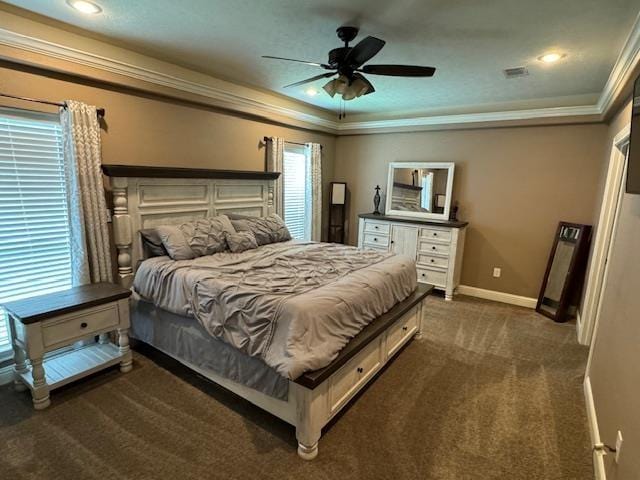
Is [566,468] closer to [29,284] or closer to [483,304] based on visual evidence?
[483,304]

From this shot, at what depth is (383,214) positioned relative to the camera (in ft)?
17.6

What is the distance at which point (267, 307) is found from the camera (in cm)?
203

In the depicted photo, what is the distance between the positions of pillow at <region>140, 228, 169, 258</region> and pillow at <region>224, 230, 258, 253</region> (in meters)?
0.57

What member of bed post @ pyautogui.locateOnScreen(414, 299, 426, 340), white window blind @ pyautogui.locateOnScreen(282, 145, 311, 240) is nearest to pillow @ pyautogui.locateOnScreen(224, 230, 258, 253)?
white window blind @ pyautogui.locateOnScreen(282, 145, 311, 240)

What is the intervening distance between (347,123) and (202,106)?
248 centimetres

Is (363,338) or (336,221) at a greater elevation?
(336,221)

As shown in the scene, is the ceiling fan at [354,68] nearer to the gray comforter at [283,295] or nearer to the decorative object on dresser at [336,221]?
the gray comforter at [283,295]

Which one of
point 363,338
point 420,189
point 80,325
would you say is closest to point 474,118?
point 420,189

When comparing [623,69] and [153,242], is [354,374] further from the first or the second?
[623,69]

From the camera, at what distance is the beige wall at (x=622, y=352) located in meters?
1.46

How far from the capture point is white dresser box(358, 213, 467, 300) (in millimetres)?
4508

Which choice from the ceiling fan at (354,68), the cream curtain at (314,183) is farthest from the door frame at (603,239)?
the cream curtain at (314,183)

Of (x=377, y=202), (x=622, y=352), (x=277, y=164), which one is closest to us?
(x=622, y=352)

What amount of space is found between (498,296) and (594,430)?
270 cm
